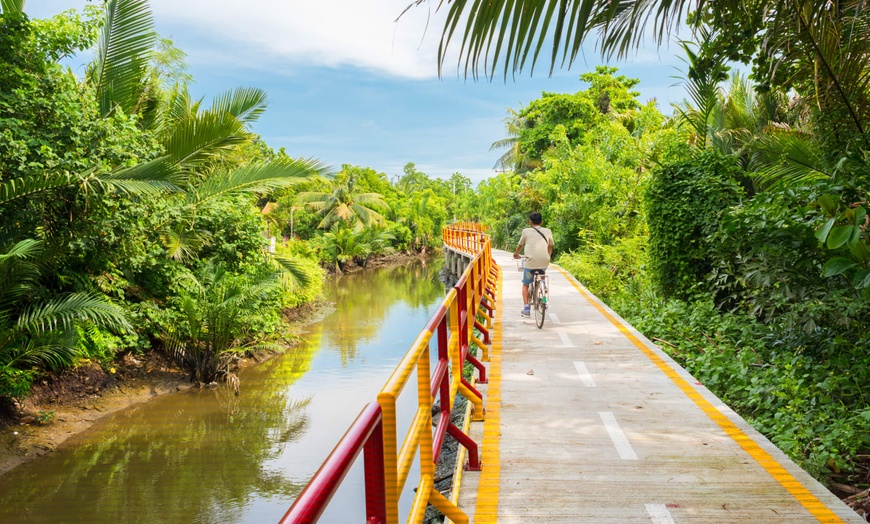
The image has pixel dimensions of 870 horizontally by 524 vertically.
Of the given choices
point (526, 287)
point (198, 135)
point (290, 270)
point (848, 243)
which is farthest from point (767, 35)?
point (290, 270)

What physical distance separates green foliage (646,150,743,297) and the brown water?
5.68 metres

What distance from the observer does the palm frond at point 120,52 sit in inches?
468

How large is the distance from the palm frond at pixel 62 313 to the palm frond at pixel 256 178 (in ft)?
14.7

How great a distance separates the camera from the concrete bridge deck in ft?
14.0

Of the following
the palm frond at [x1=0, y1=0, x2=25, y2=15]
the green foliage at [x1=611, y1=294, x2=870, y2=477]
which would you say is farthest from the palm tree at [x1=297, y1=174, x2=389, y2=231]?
the green foliage at [x1=611, y1=294, x2=870, y2=477]

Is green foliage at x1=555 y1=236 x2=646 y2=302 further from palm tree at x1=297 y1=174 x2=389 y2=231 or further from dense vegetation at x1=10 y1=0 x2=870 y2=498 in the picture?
palm tree at x1=297 y1=174 x2=389 y2=231

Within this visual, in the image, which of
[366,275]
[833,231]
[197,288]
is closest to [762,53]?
[833,231]

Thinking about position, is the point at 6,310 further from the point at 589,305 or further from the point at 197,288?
the point at 589,305

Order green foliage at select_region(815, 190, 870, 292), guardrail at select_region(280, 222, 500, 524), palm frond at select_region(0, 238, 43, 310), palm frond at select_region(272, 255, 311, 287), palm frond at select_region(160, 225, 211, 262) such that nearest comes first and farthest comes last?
1. guardrail at select_region(280, 222, 500, 524)
2. green foliage at select_region(815, 190, 870, 292)
3. palm frond at select_region(0, 238, 43, 310)
4. palm frond at select_region(160, 225, 211, 262)
5. palm frond at select_region(272, 255, 311, 287)

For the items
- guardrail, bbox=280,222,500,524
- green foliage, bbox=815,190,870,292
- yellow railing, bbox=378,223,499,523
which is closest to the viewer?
guardrail, bbox=280,222,500,524

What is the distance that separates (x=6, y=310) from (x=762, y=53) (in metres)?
9.78

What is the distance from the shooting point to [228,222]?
15.0m

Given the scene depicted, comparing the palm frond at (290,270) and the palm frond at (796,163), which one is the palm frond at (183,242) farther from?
the palm frond at (796,163)

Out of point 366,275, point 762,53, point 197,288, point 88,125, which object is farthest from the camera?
point 366,275
